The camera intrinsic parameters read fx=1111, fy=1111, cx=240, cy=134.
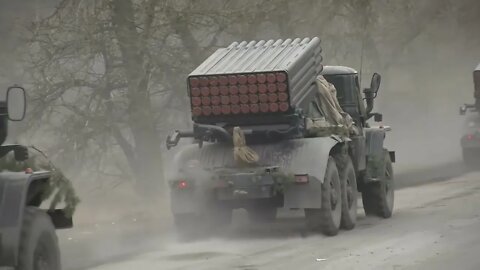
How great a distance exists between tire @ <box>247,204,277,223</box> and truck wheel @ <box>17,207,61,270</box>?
5762 mm

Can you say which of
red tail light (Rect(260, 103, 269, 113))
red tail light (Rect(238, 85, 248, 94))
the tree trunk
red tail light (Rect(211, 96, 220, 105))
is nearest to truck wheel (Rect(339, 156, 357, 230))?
red tail light (Rect(260, 103, 269, 113))

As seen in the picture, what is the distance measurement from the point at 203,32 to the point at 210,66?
22.8 feet

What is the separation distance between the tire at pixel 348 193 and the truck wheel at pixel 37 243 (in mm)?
6435

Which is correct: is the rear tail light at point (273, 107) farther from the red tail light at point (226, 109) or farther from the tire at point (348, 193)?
the tire at point (348, 193)

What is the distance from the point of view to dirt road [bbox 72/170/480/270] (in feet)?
37.8

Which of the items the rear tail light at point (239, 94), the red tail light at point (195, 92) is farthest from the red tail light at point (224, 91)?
the red tail light at point (195, 92)

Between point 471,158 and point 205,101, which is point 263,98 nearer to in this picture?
point 205,101

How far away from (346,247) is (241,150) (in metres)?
2.24

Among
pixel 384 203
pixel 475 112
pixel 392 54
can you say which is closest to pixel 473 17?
pixel 392 54

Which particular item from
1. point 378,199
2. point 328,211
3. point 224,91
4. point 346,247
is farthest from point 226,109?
point 378,199

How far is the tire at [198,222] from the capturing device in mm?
14531

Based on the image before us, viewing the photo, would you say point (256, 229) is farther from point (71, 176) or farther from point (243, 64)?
point (71, 176)

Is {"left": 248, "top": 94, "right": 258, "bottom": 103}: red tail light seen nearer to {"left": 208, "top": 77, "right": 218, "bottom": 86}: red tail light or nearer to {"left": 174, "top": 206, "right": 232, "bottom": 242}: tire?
{"left": 208, "top": 77, "right": 218, "bottom": 86}: red tail light

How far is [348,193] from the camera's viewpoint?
15.3 metres
